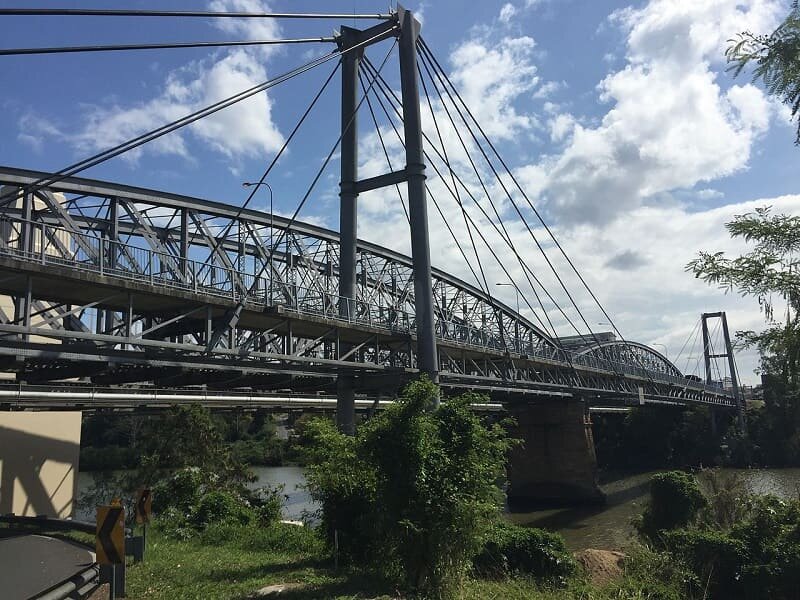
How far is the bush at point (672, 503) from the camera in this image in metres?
24.1

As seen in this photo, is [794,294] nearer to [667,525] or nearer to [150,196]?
[667,525]

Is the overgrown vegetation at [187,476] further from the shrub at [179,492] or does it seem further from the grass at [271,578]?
the grass at [271,578]

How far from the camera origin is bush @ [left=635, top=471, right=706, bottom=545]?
24078mm

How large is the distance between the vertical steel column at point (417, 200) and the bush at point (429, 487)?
1219 centimetres

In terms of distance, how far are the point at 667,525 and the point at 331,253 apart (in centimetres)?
2575

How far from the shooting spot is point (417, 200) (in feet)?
82.2

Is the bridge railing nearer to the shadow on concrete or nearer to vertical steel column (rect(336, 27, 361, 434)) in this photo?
vertical steel column (rect(336, 27, 361, 434))

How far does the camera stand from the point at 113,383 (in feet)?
72.7

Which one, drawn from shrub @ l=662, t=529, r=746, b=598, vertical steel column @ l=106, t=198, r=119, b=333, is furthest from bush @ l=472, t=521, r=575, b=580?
vertical steel column @ l=106, t=198, r=119, b=333

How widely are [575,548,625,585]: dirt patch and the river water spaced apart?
7707 millimetres

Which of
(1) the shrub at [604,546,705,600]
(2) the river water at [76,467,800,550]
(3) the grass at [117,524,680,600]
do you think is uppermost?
(3) the grass at [117,524,680,600]

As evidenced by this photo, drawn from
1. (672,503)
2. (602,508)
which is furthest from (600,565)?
(602,508)

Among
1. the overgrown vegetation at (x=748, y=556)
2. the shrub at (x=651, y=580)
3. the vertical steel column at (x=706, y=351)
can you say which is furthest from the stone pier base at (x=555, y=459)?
the vertical steel column at (x=706, y=351)

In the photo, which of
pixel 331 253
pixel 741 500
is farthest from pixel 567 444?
pixel 741 500
